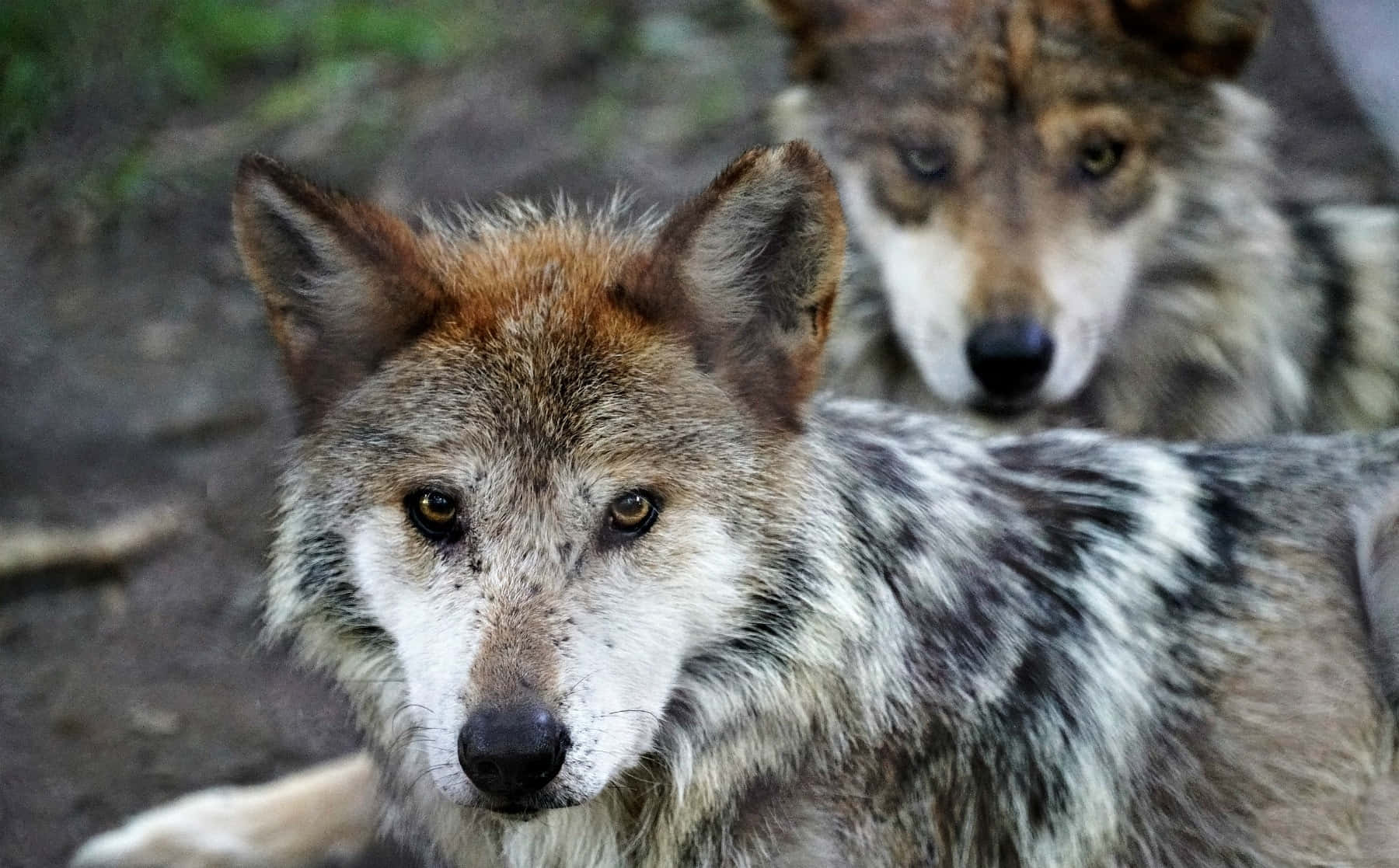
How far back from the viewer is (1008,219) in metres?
4.30

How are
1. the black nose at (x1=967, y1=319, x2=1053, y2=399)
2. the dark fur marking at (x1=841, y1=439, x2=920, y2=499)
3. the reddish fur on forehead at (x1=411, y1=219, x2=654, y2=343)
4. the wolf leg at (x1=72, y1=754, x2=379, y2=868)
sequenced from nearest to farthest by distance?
the reddish fur on forehead at (x1=411, y1=219, x2=654, y2=343) < the dark fur marking at (x1=841, y1=439, x2=920, y2=499) < the wolf leg at (x1=72, y1=754, x2=379, y2=868) < the black nose at (x1=967, y1=319, x2=1053, y2=399)

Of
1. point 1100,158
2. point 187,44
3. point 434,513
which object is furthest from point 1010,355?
point 187,44

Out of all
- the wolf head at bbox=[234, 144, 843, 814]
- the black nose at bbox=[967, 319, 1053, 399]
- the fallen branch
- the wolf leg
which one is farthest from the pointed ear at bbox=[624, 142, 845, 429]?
the fallen branch

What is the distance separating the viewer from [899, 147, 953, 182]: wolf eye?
4.43m

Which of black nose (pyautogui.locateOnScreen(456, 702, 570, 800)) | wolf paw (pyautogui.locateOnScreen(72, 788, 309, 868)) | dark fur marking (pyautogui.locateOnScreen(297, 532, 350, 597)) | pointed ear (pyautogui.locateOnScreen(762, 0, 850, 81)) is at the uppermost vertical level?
pointed ear (pyautogui.locateOnScreen(762, 0, 850, 81))

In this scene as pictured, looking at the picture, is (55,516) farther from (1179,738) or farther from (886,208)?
(1179,738)

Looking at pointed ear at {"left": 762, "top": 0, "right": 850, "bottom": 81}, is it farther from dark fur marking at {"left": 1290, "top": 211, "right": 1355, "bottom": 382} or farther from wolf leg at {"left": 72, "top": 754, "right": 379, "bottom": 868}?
wolf leg at {"left": 72, "top": 754, "right": 379, "bottom": 868}

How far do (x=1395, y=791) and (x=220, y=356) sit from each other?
454cm

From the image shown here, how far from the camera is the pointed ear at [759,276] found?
8.62 ft

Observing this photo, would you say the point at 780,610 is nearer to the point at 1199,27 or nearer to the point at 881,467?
the point at 881,467

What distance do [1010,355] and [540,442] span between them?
1.95 meters

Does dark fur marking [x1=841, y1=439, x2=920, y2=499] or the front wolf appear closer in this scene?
dark fur marking [x1=841, y1=439, x2=920, y2=499]

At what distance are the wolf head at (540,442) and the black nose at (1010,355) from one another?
4.81 ft

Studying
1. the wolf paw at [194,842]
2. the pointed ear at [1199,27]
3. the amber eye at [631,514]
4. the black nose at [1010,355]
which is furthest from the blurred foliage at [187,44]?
the amber eye at [631,514]
